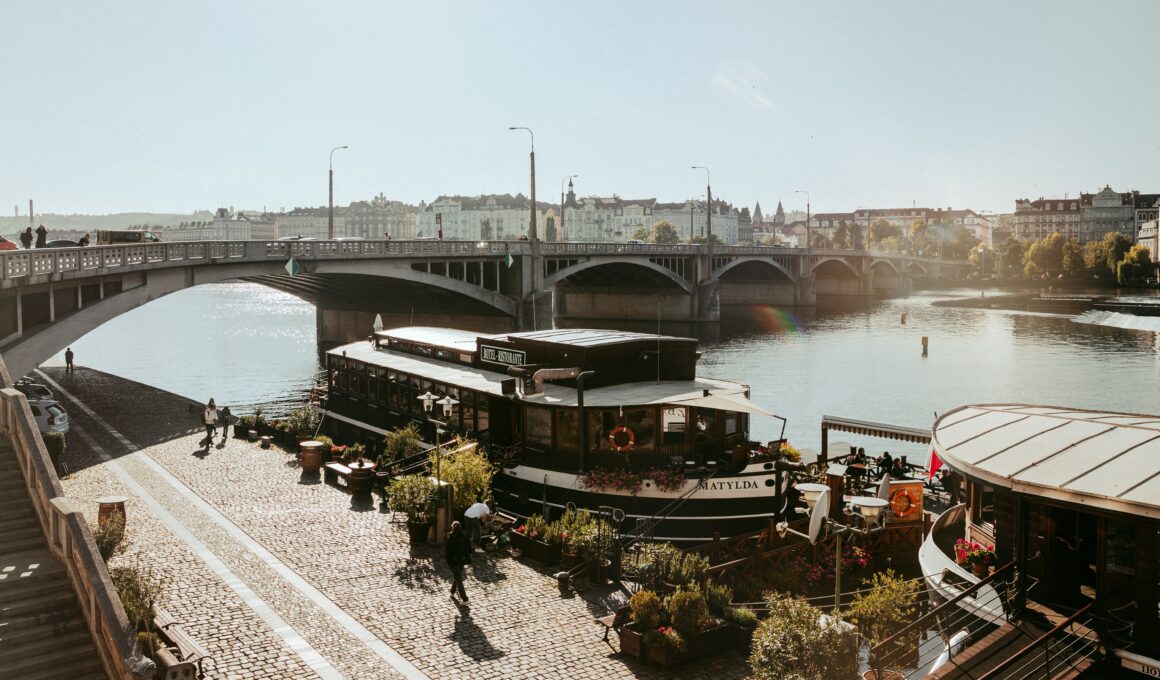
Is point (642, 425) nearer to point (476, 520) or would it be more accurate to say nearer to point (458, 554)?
point (476, 520)

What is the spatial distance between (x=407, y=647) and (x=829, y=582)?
32.1ft

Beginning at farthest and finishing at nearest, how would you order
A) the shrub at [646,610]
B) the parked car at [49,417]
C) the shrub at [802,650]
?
the parked car at [49,417]
the shrub at [646,610]
the shrub at [802,650]

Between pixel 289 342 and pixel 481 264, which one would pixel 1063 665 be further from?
pixel 289 342

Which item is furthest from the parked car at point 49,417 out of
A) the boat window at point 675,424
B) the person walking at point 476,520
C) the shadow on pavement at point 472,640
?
the shadow on pavement at point 472,640

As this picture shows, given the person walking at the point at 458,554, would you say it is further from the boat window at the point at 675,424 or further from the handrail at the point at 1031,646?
the handrail at the point at 1031,646

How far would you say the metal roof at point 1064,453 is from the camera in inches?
495

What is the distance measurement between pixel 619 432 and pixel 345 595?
7.61 m

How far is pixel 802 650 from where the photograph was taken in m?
13.0

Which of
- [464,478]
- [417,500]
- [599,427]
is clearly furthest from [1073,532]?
[417,500]

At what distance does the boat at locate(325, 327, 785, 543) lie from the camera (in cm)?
2214

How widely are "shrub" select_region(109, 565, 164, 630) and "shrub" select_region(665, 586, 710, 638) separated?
7835 millimetres

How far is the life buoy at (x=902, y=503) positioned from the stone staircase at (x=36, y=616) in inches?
658

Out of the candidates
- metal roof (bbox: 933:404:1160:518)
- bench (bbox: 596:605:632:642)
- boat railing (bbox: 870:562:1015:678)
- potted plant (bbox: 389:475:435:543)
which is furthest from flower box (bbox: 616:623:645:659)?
potted plant (bbox: 389:475:435:543)

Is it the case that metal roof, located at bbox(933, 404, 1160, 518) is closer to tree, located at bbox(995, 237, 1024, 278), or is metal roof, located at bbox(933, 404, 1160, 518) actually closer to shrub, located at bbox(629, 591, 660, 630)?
shrub, located at bbox(629, 591, 660, 630)
